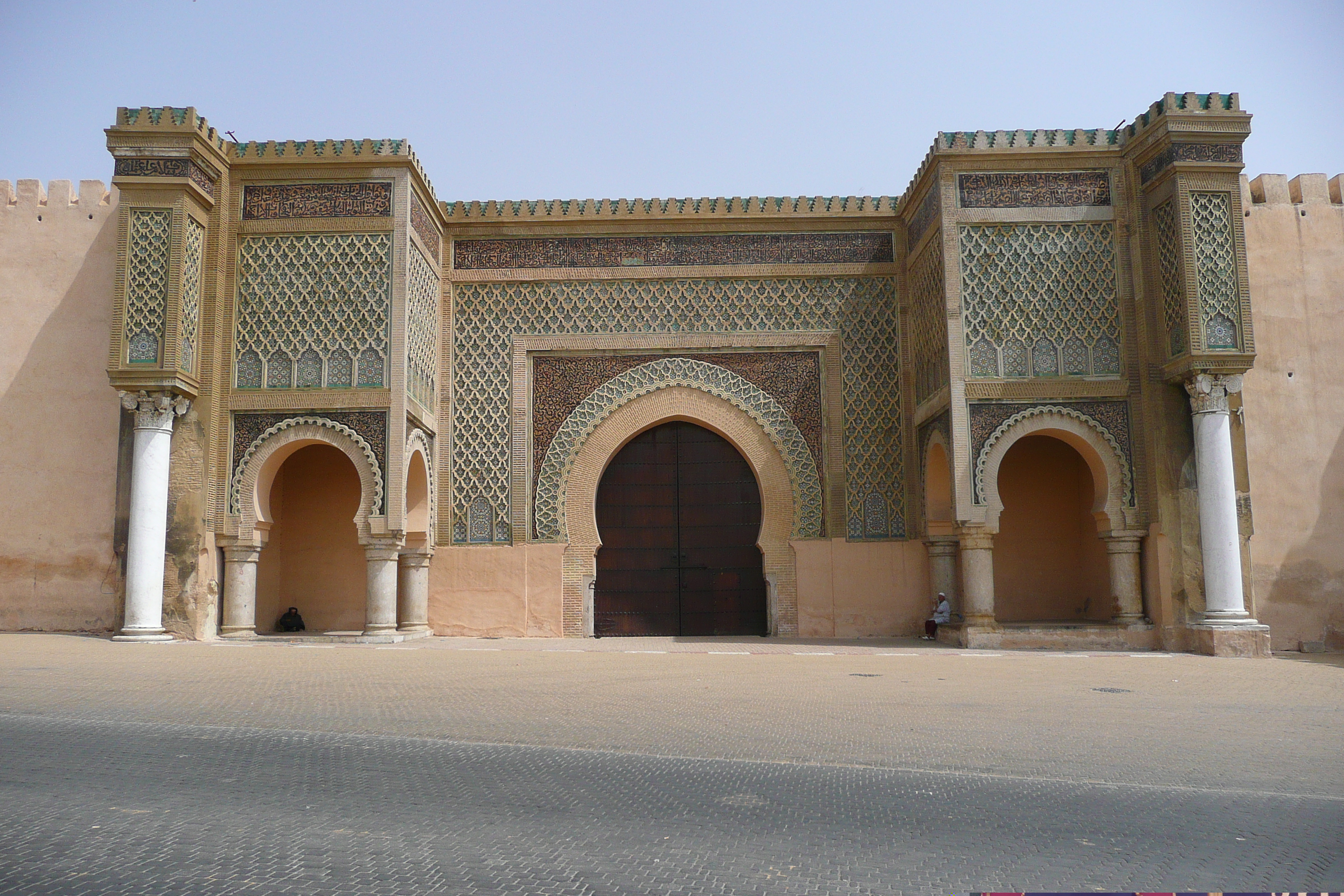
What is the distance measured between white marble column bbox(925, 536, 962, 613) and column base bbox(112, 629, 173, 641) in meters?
8.27

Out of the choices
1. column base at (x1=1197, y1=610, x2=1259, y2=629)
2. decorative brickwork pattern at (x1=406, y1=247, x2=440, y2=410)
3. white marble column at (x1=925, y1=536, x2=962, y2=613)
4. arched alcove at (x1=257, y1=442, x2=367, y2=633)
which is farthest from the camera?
arched alcove at (x1=257, y1=442, x2=367, y2=633)

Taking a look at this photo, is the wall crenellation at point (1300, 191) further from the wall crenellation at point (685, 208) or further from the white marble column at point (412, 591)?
the white marble column at point (412, 591)

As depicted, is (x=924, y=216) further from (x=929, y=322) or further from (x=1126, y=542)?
(x=1126, y=542)

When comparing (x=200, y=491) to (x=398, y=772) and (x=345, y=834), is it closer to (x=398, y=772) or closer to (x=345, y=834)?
(x=398, y=772)

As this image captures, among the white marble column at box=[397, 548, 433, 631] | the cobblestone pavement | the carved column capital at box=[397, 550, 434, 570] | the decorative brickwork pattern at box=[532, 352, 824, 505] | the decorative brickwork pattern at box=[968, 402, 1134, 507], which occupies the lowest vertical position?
the cobblestone pavement

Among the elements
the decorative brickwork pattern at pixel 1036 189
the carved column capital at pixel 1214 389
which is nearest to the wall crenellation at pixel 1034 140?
the decorative brickwork pattern at pixel 1036 189

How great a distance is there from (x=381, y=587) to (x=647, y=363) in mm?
4102

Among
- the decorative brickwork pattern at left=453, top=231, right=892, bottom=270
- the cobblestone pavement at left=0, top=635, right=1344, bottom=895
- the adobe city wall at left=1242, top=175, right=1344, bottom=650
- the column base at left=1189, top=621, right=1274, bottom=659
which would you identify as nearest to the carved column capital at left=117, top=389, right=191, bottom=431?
the cobblestone pavement at left=0, top=635, right=1344, bottom=895

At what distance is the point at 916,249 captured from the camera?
1230 centimetres

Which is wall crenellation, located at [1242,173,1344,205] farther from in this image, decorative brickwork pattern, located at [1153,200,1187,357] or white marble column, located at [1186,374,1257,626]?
white marble column, located at [1186,374,1257,626]

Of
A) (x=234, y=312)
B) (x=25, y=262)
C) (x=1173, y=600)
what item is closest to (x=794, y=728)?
(x=1173, y=600)

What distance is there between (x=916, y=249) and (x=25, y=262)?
1032 cm

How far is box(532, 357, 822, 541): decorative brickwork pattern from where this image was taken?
40.7 ft

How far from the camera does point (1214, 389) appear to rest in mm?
10367
